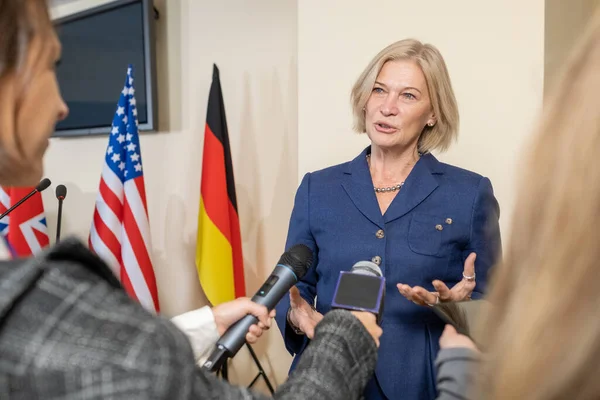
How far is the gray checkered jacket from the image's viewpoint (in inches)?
22.4

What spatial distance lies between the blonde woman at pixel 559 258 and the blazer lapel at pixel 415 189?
3.33 feet

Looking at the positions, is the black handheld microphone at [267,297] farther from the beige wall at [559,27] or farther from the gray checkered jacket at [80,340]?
the beige wall at [559,27]

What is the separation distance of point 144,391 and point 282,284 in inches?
25.4

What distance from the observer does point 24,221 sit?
3088mm

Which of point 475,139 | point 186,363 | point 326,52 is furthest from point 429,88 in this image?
point 186,363

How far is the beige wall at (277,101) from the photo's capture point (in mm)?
2078

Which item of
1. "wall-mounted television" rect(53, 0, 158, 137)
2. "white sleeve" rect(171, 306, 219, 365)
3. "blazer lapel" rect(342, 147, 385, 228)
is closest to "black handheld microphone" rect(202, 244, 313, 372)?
"white sleeve" rect(171, 306, 219, 365)

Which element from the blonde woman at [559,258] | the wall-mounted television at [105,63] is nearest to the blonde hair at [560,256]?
the blonde woman at [559,258]

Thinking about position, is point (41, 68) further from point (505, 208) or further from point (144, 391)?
point (505, 208)

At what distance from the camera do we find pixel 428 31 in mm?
2174

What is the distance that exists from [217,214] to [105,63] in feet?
4.36

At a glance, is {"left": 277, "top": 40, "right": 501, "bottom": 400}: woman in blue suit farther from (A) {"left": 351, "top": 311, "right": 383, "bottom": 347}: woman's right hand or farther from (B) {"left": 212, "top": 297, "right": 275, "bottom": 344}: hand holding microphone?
(A) {"left": 351, "top": 311, "right": 383, "bottom": 347}: woman's right hand

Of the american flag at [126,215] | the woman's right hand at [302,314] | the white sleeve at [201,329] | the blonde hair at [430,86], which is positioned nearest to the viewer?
the white sleeve at [201,329]

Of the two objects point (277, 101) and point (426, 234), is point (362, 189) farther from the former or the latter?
point (277, 101)
